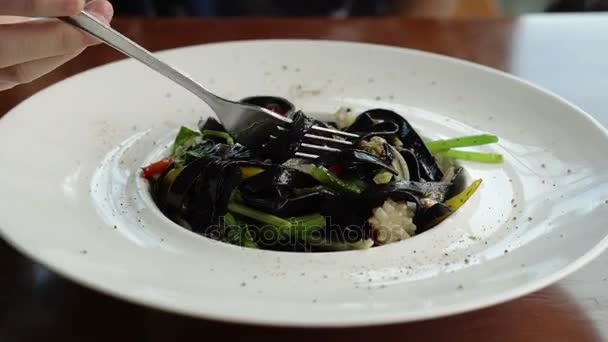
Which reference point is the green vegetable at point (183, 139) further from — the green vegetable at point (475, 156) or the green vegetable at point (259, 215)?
the green vegetable at point (475, 156)

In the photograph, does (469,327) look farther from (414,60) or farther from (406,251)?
(414,60)

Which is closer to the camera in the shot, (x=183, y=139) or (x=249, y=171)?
(x=249, y=171)

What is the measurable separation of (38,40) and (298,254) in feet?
2.16

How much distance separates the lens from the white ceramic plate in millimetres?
1172

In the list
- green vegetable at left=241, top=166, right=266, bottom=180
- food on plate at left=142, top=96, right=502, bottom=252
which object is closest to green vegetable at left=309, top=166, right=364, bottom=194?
food on plate at left=142, top=96, right=502, bottom=252

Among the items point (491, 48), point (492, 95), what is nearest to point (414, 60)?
point (492, 95)

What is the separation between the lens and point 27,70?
5.49ft

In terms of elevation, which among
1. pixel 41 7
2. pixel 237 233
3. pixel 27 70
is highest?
pixel 41 7

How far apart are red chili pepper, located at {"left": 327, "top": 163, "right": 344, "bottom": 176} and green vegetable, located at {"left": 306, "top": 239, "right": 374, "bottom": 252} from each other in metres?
0.20

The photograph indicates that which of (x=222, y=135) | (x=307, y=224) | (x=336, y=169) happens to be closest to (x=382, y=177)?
(x=336, y=169)

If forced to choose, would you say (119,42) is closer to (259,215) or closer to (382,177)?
(259,215)

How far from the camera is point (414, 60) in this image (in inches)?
90.0

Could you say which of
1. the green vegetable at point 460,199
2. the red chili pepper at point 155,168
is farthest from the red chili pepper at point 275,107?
the green vegetable at point 460,199

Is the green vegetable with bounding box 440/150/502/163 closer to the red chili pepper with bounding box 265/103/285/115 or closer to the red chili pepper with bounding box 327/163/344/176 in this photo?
the red chili pepper with bounding box 327/163/344/176
